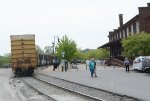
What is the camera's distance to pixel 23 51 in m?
43.6

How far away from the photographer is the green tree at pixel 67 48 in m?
88.4

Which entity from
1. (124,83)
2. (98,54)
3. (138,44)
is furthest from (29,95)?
(98,54)

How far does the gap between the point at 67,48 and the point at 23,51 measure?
46.3 meters

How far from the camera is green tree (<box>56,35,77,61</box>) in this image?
88.4 metres

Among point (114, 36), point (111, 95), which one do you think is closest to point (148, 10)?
point (114, 36)

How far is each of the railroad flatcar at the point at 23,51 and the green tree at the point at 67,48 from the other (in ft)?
139

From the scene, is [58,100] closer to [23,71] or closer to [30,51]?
[30,51]

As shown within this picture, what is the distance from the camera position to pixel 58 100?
19.2 m

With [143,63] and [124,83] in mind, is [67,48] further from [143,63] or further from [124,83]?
[124,83]

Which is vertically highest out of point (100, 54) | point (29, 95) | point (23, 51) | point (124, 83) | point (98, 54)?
point (98, 54)

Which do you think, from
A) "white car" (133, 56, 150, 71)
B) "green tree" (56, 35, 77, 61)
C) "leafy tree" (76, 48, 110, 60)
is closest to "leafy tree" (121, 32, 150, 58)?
"white car" (133, 56, 150, 71)

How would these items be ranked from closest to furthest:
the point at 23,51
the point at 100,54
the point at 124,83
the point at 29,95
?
1. the point at 29,95
2. the point at 124,83
3. the point at 23,51
4. the point at 100,54

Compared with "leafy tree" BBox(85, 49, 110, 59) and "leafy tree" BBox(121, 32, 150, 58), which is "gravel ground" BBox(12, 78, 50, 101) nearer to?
"leafy tree" BBox(121, 32, 150, 58)

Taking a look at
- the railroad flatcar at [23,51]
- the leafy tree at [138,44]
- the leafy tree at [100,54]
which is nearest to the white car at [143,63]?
the leafy tree at [138,44]
